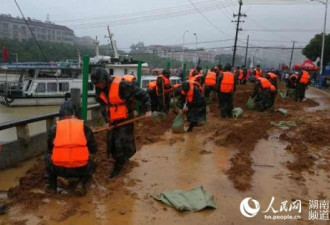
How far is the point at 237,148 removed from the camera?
25.1 feet

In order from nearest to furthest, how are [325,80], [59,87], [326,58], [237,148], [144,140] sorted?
[237,148] → [144,140] → [59,87] → [325,80] → [326,58]

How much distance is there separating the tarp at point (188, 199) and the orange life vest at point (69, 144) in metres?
1.09

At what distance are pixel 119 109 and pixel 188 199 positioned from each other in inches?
65.8

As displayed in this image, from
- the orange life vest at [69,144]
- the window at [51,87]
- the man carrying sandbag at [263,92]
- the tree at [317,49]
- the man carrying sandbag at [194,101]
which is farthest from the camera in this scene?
the tree at [317,49]

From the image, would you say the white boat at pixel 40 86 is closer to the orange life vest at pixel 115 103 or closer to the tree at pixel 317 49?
the orange life vest at pixel 115 103

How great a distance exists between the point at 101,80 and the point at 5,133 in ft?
40.5

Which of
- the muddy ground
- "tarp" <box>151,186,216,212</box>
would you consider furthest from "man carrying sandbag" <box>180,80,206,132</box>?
"tarp" <box>151,186,216,212</box>

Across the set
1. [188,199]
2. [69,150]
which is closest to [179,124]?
[188,199]

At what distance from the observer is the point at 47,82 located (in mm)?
26781

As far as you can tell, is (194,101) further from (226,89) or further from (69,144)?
(69,144)

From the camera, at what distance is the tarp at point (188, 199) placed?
4461 millimetres

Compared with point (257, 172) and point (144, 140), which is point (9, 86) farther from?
point (257, 172)

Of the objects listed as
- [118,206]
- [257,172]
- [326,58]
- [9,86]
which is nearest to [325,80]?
[326,58]

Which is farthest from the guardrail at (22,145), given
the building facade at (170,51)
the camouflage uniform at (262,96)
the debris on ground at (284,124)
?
the building facade at (170,51)
